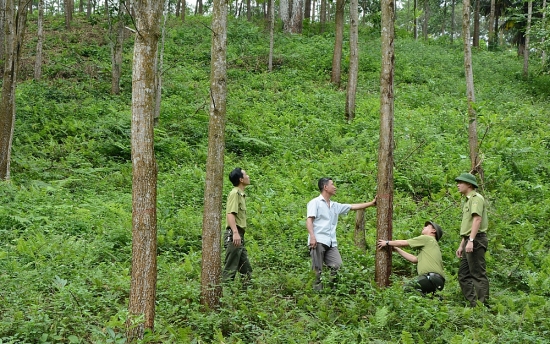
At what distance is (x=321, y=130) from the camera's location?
57.3ft

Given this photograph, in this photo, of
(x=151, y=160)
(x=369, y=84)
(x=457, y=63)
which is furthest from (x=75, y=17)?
(x=151, y=160)

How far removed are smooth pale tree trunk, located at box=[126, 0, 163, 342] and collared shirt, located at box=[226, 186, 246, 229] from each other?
218 cm

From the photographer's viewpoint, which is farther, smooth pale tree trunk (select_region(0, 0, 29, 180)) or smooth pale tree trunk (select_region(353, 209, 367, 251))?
smooth pale tree trunk (select_region(0, 0, 29, 180))

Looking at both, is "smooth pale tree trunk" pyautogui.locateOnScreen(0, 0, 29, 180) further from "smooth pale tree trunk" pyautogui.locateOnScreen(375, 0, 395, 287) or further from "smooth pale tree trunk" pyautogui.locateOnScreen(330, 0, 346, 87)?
"smooth pale tree trunk" pyautogui.locateOnScreen(330, 0, 346, 87)

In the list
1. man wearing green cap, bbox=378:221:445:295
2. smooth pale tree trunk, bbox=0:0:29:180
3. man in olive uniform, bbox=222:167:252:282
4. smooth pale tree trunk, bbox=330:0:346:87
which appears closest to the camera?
man wearing green cap, bbox=378:221:445:295

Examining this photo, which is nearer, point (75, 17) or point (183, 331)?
point (183, 331)

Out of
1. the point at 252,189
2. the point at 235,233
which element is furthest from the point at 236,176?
the point at 252,189

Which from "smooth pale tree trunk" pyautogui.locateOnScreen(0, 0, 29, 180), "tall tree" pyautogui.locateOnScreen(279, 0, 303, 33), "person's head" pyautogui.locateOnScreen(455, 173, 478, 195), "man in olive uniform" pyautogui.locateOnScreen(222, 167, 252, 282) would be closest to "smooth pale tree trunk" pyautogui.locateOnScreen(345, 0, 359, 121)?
"smooth pale tree trunk" pyautogui.locateOnScreen(0, 0, 29, 180)

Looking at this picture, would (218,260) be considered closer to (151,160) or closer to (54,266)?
(151,160)

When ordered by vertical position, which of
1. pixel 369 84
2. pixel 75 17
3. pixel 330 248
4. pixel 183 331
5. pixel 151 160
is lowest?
pixel 183 331

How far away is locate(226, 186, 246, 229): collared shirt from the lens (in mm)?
7988

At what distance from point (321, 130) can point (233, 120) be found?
3405 millimetres

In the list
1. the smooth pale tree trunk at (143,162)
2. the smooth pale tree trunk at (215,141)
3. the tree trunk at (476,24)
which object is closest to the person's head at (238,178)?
the smooth pale tree trunk at (215,141)

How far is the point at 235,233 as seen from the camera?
7.84 m
